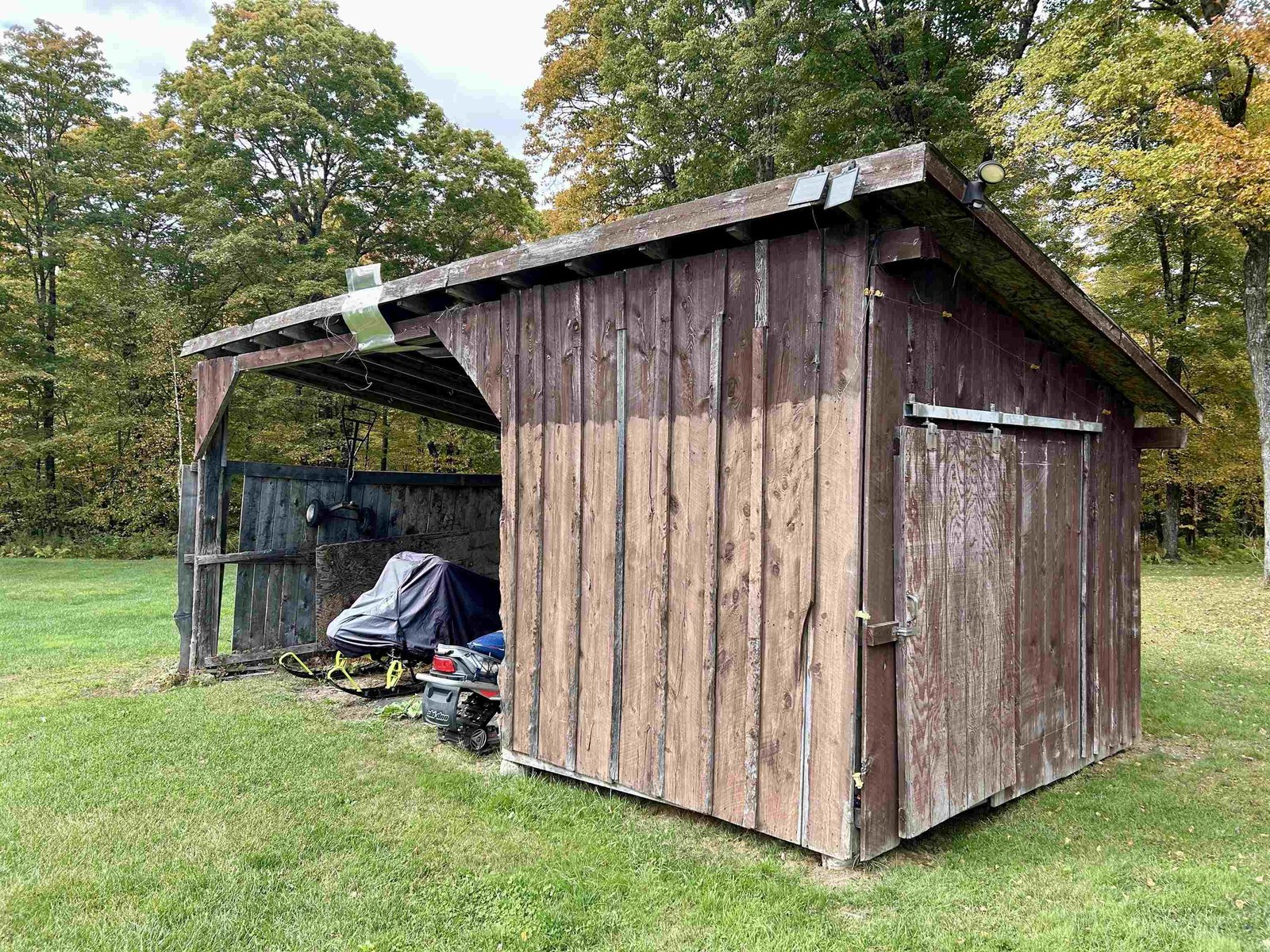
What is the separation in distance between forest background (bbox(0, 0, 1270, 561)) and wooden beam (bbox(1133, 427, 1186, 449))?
31.9 feet

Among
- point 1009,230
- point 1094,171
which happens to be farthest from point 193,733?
point 1094,171

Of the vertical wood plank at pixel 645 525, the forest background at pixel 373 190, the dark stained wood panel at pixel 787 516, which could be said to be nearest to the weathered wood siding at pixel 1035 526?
the dark stained wood panel at pixel 787 516

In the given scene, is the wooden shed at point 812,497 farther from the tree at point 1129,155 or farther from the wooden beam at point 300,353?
the tree at point 1129,155

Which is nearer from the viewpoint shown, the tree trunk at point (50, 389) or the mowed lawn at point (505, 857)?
the mowed lawn at point (505, 857)

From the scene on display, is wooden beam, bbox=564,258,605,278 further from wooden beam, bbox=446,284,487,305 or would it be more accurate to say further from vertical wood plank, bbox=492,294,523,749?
wooden beam, bbox=446,284,487,305

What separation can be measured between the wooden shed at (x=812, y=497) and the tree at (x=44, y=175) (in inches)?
676

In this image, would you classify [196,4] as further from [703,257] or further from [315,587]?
[703,257]

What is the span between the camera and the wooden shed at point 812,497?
323 cm

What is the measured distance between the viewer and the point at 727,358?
3650mm

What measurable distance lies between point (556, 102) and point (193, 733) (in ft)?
61.1

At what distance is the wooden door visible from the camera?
3.34 m

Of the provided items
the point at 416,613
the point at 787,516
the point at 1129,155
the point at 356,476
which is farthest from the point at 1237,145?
the point at 356,476

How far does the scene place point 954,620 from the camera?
141 inches

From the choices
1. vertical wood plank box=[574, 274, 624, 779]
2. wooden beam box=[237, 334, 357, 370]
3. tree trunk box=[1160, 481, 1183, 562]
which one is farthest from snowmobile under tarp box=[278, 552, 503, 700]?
tree trunk box=[1160, 481, 1183, 562]
